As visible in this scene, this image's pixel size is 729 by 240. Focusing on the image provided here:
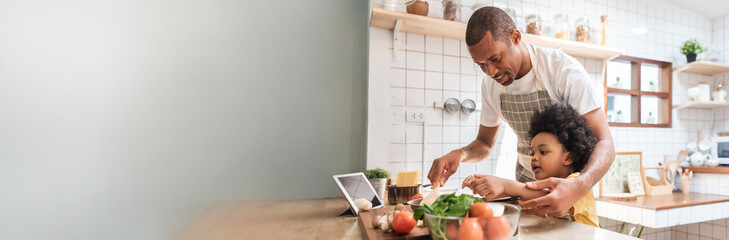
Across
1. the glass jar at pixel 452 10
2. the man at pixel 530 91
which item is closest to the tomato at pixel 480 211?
the man at pixel 530 91

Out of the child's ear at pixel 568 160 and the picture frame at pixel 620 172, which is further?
the picture frame at pixel 620 172

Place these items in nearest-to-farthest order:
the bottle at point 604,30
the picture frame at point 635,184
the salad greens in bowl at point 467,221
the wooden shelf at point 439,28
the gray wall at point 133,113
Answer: the gray wall at point 133,113 < the salad greens in bowl at point 467,221 < the wooden shelf at point 439,28 < the bottle at point 604,30 < the picture frame at point 635,184

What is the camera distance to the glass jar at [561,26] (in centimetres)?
205

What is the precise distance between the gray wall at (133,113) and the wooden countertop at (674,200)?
2.40 metres

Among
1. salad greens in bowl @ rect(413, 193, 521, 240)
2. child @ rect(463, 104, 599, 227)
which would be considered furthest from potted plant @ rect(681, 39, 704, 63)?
salad greens in bowl @ rect(413, 193, 521, 240)

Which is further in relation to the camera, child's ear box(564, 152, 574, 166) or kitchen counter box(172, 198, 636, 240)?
child's ear box(564, 152, 574, 166)

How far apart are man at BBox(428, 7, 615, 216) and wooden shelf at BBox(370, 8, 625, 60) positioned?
53 cm

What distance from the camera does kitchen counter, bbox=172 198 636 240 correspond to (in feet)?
1.57

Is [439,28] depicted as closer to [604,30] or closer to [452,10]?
[452,10]

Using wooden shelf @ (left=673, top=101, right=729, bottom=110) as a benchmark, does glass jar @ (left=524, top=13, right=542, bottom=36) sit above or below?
above

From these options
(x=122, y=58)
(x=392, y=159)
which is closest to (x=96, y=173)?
(x=122, y=58)

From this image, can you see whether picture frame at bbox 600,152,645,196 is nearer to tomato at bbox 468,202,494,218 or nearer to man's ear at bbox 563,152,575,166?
man's ear at bbox 563,152,575,166

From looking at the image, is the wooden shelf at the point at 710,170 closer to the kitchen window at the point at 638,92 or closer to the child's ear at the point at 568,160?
the kitchen window at the point at 638,92

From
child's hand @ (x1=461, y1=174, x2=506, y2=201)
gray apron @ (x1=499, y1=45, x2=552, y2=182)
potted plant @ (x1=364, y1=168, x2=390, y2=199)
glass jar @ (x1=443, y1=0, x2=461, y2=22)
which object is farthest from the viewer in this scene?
glass jar @ (x1=443, y1=0, x2=461, y2=22)
